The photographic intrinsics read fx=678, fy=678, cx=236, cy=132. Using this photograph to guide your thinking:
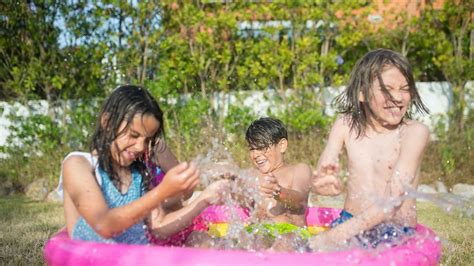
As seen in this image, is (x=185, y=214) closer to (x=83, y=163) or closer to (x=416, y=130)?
(x=83, y=163)

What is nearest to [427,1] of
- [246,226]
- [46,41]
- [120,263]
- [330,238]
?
[46,41]

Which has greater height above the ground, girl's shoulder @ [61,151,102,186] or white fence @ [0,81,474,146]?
girl's shoulder @ [61,151,102,186]

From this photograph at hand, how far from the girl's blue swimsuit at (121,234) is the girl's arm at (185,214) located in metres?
0.14

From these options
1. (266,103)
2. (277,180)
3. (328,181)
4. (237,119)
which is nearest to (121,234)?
(328,181)

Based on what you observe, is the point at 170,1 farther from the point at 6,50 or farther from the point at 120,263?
the point at 120,263

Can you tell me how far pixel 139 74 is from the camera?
7.31m

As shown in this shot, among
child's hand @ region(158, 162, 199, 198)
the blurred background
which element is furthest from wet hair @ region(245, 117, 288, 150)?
the blurred background

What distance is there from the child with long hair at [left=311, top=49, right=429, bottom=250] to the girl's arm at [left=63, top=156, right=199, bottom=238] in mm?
715

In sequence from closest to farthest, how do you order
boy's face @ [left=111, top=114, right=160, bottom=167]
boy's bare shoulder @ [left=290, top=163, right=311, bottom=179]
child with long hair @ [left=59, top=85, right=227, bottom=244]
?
1. child with long hair @ [left=59, top=85, right=227, bottom=244]
2. boy's face @ [left=111, top=114, right=160, bottom=167]
3. boy's bare shoulder @ [left=290, top=163, right=311, bottom=179]

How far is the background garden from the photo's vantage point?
704cm

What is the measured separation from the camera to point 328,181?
8.93ft

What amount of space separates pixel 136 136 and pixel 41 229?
2.58 metres

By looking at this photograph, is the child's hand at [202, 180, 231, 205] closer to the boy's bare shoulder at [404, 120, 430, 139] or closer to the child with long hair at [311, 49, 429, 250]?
the child with long hair at [311, 49, 429, 250]

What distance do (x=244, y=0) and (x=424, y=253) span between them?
212 inches
